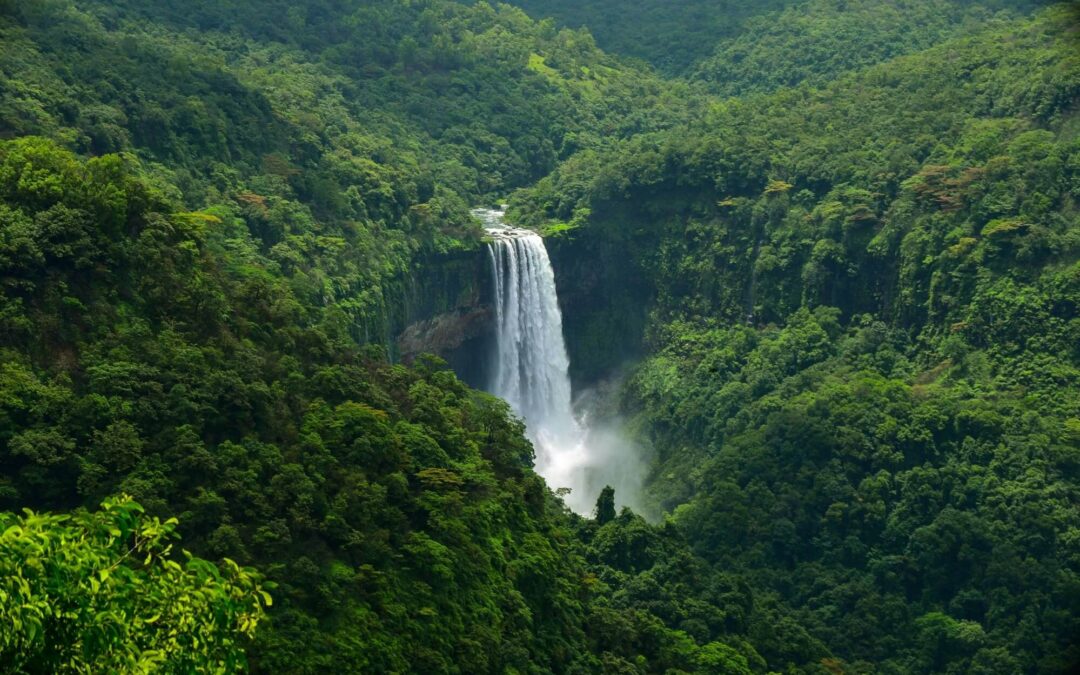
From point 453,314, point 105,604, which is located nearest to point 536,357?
point 453,314

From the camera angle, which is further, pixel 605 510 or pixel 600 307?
pixel 600 307

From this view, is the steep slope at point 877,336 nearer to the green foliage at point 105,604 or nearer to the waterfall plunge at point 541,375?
the waterfall plunge at point 541,375

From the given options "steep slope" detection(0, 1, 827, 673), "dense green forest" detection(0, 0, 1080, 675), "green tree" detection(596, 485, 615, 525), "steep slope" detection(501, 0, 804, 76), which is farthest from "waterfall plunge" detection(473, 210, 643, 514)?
"steep slope" detection(501, 0, 804, 76)

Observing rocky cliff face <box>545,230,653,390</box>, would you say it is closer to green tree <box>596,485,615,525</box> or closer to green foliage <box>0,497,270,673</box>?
green tree <box>596,485,615,525</box>

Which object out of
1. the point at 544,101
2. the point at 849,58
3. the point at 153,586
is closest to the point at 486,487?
the point at 153,586

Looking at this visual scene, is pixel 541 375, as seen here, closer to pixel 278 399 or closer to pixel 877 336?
pixel 877 336
